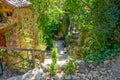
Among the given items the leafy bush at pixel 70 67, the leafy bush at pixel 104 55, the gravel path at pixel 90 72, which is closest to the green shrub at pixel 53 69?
the gravel path at pixel 90 72

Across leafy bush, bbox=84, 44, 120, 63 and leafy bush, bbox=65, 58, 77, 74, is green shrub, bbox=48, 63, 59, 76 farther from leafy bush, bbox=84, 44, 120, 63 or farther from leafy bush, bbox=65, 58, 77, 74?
leafy bush, bbox=84, 44, 120, 63

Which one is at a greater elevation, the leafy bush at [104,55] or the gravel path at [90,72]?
the leafy bush at [104,55]

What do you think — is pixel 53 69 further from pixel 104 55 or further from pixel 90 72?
pixel 104 55

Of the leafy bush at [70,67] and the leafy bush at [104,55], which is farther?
the leafy bush at [104,55]

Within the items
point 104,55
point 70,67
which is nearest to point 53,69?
point 70,67

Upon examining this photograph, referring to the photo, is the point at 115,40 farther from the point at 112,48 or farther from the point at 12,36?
the point at 12,36

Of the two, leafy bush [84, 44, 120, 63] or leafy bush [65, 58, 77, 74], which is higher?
leafy bush [84, 44, 120, 63]

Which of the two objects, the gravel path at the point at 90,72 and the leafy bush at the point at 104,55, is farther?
the leafy bush at the point at 104,55

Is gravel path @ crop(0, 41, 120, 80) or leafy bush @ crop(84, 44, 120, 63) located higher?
leafy bush @ crop(84, 44, 120, 63)

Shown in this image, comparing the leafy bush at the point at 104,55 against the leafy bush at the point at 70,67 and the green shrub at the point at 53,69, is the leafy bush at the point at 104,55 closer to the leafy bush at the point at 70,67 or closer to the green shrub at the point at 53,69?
the leafy bush at the point at 70,67

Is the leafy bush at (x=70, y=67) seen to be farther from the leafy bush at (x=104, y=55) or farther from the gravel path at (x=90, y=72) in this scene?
the leafy bush at (x=104, y=55)

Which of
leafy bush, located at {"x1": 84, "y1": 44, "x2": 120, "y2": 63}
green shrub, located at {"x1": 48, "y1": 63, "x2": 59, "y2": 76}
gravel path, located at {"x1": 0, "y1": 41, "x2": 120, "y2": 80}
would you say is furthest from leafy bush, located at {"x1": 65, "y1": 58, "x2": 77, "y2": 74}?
leafy bush, located at {"x1": 84, "y1": 44, "x2": 120, "y2": 63}

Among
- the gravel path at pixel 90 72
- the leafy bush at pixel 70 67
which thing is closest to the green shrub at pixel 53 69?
the gravel path at pixel 90 72

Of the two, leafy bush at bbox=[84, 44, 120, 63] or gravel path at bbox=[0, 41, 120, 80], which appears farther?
leafy bush at bbox=[84, 44, 120, 63]
